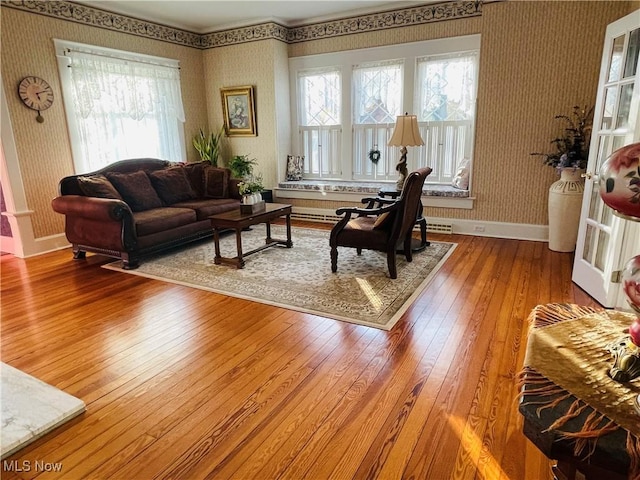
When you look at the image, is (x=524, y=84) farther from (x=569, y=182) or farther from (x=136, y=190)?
(x=136, y=190)

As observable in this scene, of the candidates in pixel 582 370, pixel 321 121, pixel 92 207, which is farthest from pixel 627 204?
pixel 321 121

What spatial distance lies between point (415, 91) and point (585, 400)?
5002mm

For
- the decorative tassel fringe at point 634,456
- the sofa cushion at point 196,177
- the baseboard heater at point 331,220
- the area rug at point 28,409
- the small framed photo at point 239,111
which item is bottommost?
the area rug at point 28,409

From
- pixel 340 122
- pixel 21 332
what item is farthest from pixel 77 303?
pixel 340 122

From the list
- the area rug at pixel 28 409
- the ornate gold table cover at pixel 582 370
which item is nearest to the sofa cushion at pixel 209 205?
the area rug at pixel 28 409

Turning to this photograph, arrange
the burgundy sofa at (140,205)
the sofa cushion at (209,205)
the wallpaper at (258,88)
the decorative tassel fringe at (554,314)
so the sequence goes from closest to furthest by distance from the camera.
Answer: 1. the decorative tassel fringe at (554,314)
2. the burgundy sofa at (140,205)
3. the sofa cushion at (209,205)
4. the wallpaper at (258,88)

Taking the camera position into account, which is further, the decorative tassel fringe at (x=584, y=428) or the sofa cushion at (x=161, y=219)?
the sofa cushion at (x=161, y=219)

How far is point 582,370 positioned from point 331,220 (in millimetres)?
5019

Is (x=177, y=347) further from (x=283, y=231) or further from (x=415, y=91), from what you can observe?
(x=415, y=91)

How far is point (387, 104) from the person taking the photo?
563cm

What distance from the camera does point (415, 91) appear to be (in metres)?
5.35

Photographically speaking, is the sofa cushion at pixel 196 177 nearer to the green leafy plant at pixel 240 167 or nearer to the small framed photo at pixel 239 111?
the green leafy plant at pixel 240 167

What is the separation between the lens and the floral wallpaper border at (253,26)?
4637 millimetres

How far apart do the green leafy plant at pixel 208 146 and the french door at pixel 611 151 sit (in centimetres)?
493
